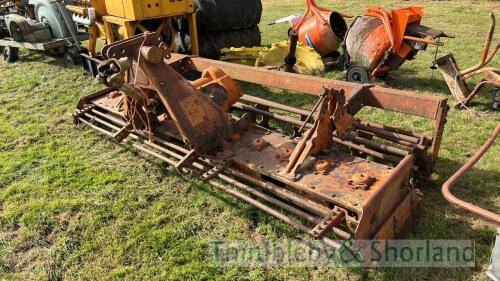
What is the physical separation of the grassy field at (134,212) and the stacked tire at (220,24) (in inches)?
107

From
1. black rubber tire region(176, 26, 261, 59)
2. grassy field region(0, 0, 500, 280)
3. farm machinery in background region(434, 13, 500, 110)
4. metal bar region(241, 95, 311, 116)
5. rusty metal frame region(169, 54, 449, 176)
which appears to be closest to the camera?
grassy field region(0, 0, 500, 280)

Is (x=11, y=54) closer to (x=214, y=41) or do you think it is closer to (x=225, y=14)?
(x=214, y=41)

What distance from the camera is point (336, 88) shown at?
3.56m

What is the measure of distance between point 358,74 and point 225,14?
262cm

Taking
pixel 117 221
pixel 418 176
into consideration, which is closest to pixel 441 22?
pixel 418 176

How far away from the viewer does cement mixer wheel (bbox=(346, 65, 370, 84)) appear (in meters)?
6.47

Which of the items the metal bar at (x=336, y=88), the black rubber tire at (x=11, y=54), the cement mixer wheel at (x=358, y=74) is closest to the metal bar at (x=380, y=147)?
the metal bar at (x=336, y=88)

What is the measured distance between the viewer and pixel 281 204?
3191 millimetres

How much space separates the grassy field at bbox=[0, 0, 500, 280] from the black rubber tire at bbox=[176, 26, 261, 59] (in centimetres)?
247

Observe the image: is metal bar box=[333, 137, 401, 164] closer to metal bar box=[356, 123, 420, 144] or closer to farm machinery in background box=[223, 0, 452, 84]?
metal bar box=[356, 123, 420, 144]

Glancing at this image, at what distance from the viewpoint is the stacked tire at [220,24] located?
284 inches

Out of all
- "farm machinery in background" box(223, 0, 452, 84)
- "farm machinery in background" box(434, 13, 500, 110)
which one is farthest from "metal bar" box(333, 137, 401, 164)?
"farm machinery in background" box(223, 0, 452, 84)

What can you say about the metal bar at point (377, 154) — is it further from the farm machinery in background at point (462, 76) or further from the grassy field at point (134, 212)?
the farm machinery in background at point (462, 76)

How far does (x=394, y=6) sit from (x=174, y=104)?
40.7 ft
